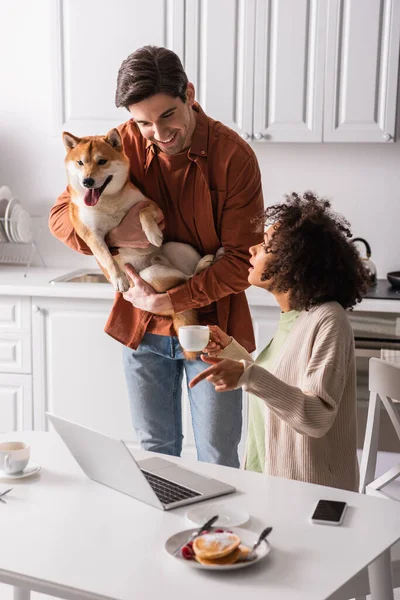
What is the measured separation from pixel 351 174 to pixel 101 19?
123 centimetres

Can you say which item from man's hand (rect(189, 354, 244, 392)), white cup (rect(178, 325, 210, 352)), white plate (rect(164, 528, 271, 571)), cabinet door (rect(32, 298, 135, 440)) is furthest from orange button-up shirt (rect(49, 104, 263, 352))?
cabinet door (rect(32, 298, 135, 440))

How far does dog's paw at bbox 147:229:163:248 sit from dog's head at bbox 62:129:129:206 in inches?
6.6

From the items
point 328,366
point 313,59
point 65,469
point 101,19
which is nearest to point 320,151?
point 313,59

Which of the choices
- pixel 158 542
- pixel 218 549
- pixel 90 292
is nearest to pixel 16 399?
pixel 90 292

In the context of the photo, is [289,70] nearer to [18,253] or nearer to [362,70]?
[362,70]

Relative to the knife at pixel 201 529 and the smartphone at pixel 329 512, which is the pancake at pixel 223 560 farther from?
the smartphone at pixel 329 512

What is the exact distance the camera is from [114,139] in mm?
2141

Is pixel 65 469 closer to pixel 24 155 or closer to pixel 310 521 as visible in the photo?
pixel 310 521

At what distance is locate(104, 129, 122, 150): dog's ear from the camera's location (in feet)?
6.97

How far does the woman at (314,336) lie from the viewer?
64.5 inches

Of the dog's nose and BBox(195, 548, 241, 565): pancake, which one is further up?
the dog's nose

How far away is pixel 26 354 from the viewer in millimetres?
3262

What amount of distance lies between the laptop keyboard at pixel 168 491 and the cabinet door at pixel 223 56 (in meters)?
1.98

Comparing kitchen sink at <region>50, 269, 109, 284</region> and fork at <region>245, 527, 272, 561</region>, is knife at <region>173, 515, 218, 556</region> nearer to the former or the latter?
fork at <region>245, 527, 272, 561</region>
